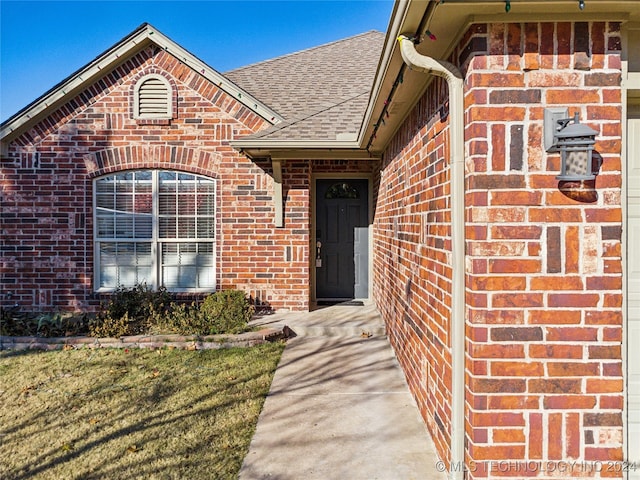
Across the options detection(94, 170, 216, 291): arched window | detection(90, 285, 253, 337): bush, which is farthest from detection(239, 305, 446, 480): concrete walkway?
detection(94, 170, 216, 291): arched window

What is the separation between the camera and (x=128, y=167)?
21.7 ft

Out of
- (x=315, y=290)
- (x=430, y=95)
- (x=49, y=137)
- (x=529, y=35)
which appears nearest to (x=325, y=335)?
(x=315, y=290)

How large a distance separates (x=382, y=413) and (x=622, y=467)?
1713 millimetres

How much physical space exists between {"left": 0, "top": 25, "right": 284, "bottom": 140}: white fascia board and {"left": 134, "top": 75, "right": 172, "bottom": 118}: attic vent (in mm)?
480

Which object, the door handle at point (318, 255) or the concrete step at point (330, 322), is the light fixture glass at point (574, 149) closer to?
the concrete step at point (330, 322)

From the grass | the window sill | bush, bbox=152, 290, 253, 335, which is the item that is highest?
the window sill

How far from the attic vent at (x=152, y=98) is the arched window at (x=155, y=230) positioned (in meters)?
0.95

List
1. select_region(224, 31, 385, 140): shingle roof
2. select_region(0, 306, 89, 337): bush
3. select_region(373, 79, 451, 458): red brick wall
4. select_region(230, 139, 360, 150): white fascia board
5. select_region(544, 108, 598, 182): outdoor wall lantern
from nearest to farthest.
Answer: select_region(544, 108, 598, 182): outdoor wall lantern
select_region(373, 79, 451, 458): red brick wall
select_region(0, 306, 89, 337): bush
select_region(230, 139, 360, 150): white fascia board
select_region(224, 31, 385, 140): shingle roof

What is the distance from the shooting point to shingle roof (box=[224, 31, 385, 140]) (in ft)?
19.9

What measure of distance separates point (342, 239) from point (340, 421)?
454 cm

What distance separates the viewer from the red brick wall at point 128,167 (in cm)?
662

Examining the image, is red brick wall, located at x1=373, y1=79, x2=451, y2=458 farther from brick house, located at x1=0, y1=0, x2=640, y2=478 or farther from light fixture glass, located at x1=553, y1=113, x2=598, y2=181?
light fixture glass, located at x1=553, y1=113, x2=598, y2=181

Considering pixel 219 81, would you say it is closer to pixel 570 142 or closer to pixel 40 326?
pixel 40 326

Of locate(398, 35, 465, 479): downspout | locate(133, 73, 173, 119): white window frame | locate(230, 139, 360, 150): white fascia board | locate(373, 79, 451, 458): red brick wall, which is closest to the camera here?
locate(398, 35, 465, 479): downspout
